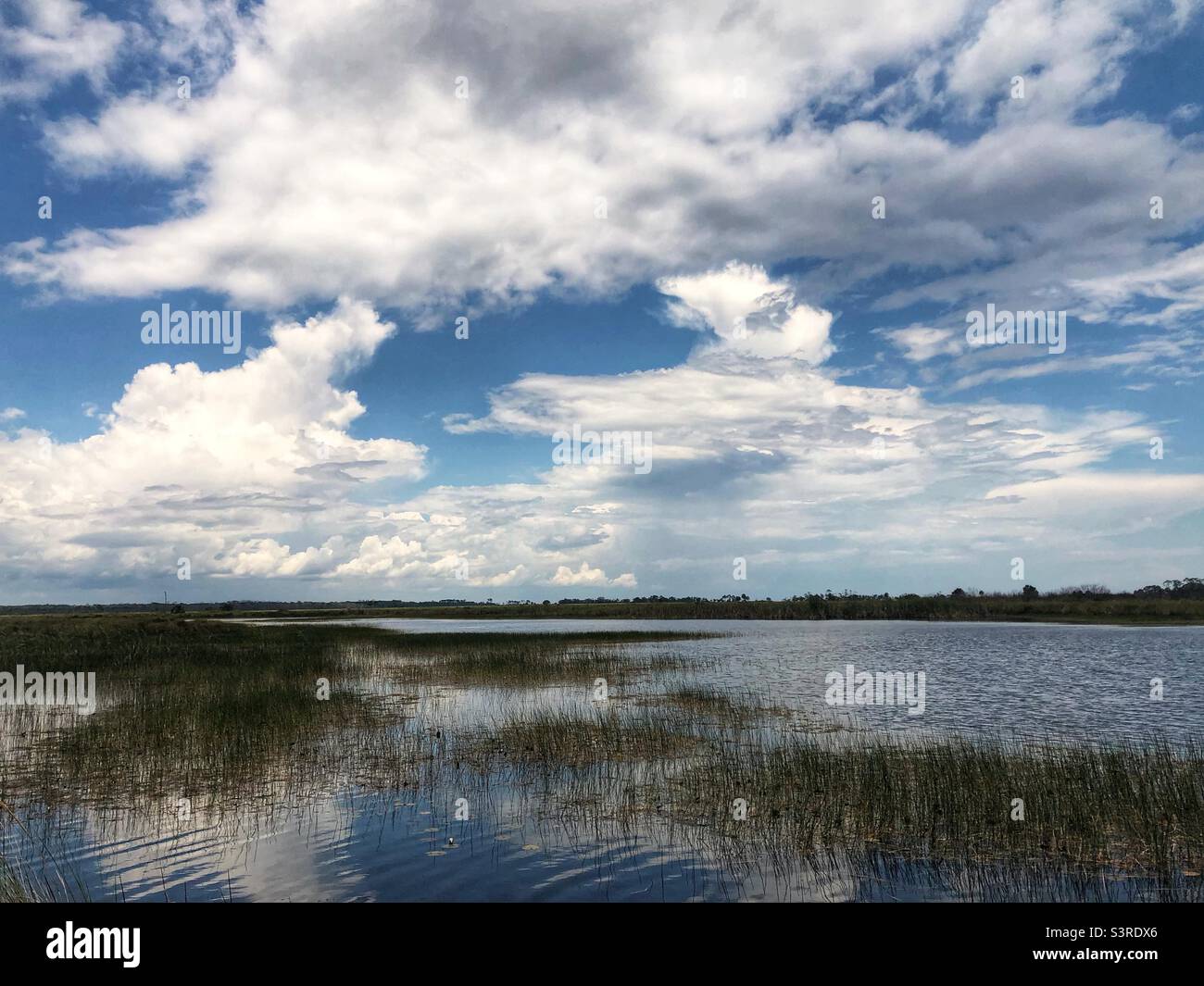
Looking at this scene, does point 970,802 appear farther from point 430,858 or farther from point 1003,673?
point 1003,673

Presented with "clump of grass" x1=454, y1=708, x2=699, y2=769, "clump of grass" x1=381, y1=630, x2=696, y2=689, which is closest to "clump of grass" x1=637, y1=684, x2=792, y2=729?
"clump of grass" x1=454, y1=708, x2=699, y2=769

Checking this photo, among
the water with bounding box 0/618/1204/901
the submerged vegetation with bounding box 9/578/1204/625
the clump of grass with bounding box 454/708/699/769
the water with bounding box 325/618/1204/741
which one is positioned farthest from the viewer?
the submerged vegetation with bounding box 9/578/1204/625

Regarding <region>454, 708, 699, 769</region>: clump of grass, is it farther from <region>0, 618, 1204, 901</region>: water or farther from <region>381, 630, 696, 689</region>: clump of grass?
<region>381, 630, 696, 689</region>: clump of grass

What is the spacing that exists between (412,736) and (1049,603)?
327 feet

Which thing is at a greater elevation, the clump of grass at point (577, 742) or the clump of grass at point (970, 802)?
the clump of grass at point (970, 802)

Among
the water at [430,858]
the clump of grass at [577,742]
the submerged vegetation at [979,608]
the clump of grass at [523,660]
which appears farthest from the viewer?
the submerged vegetation at [979,608]

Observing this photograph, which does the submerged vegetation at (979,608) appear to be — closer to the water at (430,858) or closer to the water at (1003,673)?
the water at (1003,673)

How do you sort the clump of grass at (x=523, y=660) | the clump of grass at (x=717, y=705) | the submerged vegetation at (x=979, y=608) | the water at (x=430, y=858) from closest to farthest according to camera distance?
1. the water at (x=430, y=858)
2. the clump of grass at (x=717, y=705)
3. the clump of grass at (x=523, y=660)
4. the submerged vegetation at (x=979, y=608)

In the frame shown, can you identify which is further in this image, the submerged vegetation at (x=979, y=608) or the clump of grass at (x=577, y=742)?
the submerged vegetation at (x=979, y=608)

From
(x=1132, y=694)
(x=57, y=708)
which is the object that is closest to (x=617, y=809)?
(x=57, y=708)

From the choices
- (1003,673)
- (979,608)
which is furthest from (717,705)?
(979,608)

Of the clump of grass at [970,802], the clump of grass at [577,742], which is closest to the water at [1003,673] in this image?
the clump of grass at [970,802]

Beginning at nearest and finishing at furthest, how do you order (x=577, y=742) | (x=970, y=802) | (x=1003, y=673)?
1. (x=970, y=802)
2. (x=577, y=742)
3. (x=1003, y=673)
